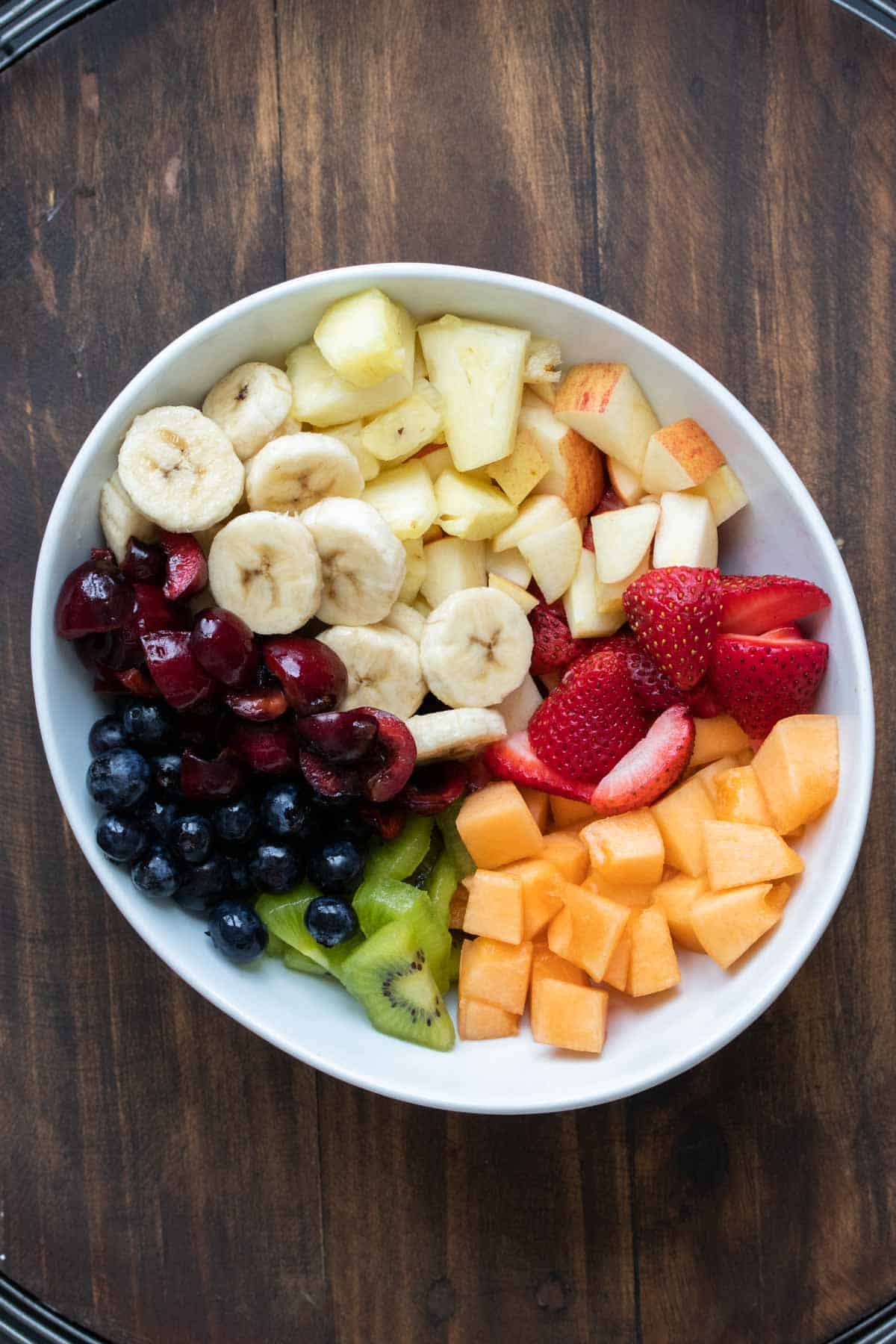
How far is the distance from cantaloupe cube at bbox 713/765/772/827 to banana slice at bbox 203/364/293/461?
30.1 inches

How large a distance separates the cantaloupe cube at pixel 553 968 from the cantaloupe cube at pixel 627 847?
13 centimetres

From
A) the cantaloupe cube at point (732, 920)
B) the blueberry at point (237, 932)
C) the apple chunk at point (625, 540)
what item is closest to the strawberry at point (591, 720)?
the apple chunk at point (625, 540)

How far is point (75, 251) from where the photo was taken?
1492 millimetres

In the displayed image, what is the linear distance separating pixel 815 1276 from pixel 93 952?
47.3 inches

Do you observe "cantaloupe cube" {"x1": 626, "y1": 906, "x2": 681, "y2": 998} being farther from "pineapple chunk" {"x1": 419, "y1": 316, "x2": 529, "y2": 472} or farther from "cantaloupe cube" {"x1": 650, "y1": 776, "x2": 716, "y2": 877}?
"pineapple chunk" {"x1": 419, "y1": 316, "x2": 529, "y2": 472}

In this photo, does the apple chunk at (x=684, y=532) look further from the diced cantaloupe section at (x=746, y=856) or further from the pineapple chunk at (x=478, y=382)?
the diced cantaloupe section at (x=746, y=856)

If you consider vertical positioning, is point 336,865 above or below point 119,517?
below

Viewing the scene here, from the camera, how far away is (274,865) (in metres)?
1.32

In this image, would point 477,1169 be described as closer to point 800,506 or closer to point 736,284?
point 800,506

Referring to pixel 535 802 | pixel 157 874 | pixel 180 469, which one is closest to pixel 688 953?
pixel 535 802

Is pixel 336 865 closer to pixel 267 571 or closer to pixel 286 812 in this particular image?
pixel 286 812

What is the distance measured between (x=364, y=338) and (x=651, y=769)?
674 mm

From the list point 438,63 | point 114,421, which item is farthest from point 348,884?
point 438,63

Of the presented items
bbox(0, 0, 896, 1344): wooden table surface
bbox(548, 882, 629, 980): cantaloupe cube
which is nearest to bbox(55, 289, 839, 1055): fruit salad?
bbox(548, 882, 629, 980): cantaloupe cube
